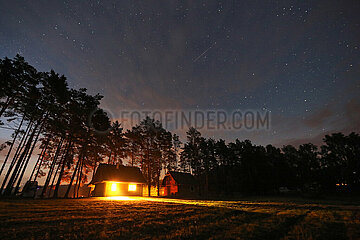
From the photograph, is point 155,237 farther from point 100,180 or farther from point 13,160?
point 100,180

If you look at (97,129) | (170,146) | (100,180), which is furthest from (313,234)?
(170,146)

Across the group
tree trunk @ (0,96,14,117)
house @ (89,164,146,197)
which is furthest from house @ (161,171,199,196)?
tree trunk @ (0,96,14,117)

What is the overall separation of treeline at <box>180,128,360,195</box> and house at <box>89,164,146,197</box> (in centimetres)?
1420

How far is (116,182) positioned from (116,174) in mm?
1528

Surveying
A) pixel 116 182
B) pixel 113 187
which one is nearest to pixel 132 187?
pixel 116 182

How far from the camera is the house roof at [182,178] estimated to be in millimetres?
41041

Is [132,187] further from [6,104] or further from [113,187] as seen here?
[6,104]

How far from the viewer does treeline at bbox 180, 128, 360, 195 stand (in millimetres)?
37219

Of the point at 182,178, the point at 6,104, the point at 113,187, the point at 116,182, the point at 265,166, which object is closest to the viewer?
the point at 6,104

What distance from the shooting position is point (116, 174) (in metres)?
30.3

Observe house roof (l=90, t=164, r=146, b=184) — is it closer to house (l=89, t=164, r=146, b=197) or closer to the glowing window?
house (l=89, t=164, r=146, b=197)

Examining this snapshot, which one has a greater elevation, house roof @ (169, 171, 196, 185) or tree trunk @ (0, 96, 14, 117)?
tree trunk @ (0, 96, 14, 117)

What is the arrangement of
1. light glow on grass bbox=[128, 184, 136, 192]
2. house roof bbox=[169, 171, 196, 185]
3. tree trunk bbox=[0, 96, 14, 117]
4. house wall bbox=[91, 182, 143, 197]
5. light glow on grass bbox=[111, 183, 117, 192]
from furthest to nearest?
1. house roof bbox=[169, 171, 196, 185]
2. light glow on grass bbox=[128, 184, 136, 192]
3. light glow on grass bbox=[111, 183, 117, 192]
4. house wall bbox=[91, 182, 143, 197]
5. tree trunk bbox=[0, 96, 14, 117]

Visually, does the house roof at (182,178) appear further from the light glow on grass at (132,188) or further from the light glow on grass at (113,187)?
the light glow on grass at (113,187)
